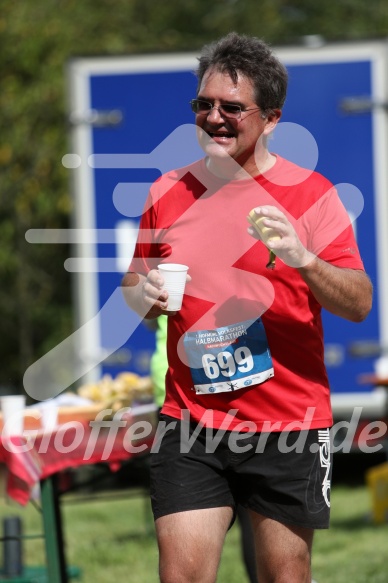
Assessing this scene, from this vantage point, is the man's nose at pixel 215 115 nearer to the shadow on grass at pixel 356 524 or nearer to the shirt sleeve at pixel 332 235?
the shirt sleeve at pixel 332 235

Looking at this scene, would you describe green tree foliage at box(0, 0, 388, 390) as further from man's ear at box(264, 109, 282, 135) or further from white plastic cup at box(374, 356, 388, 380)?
man's ear at box(264, 109, 282, 135)

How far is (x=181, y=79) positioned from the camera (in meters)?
8.01

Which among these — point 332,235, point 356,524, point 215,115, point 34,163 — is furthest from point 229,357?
point 34,163

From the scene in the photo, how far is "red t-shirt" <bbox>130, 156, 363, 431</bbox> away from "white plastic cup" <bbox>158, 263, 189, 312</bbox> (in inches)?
5.8

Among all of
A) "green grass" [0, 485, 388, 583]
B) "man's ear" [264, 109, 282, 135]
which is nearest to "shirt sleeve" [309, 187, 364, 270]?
"man's ear" [264, 109, 282, 135]

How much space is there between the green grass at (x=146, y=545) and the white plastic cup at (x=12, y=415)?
1.19 m

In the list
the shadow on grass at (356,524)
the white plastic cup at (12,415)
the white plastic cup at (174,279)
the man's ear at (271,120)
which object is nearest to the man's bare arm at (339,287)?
the white plastic cup at (174,279)

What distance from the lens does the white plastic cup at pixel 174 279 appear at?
3184 mm

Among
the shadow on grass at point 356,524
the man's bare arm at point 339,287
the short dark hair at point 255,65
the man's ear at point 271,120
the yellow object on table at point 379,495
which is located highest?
the short dark hair at point 255,65

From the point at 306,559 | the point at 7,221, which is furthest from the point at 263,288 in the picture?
the point at 7,221

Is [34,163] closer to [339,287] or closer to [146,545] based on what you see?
[146,545]

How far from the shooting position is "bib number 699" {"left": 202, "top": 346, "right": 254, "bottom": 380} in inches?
129

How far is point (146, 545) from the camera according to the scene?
24.0ft

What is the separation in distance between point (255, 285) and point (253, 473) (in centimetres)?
53
